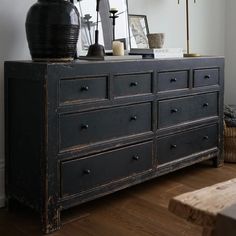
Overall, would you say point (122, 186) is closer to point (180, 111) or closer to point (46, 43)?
point (180, 111)

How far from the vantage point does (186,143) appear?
2836 millimetres

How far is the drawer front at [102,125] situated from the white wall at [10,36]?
49cm

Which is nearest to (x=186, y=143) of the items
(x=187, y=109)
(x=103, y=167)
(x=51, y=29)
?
(x=187, y=109)

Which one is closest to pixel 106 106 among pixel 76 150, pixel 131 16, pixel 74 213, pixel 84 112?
pixel 84 112

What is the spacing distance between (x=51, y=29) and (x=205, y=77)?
1.32 m

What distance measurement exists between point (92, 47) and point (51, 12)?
477 mm

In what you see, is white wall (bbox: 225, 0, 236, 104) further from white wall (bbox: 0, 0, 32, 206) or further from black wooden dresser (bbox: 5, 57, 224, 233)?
white wall (bbox: 0, 0, 32, 206)

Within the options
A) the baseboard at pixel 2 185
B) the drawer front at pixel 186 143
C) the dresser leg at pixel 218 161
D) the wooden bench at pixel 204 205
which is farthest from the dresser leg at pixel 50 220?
the dresser leg at pixel 218 161

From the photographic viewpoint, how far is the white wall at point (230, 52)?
13.1 ft

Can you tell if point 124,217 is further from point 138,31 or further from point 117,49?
point 138,31

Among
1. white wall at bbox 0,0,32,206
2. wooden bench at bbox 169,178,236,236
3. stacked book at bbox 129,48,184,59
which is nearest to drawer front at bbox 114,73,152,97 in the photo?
stacked book at bbox 129,48,184,59

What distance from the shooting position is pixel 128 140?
2.38 metres

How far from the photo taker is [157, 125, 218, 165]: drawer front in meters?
2.66

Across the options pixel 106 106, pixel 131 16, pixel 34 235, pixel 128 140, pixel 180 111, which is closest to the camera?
pixel 34 235
